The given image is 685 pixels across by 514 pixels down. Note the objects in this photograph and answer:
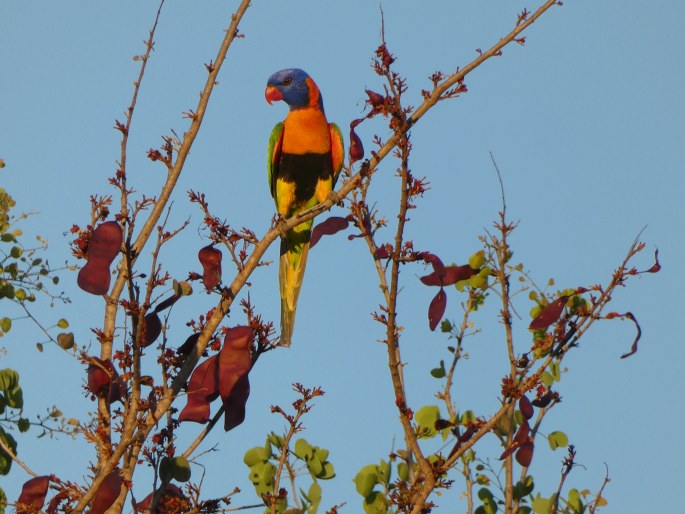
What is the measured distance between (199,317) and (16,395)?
77.4 inches

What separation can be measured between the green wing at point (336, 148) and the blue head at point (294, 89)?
0.41 m

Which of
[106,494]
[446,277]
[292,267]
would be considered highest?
[292,267]

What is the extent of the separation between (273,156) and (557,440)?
3750 mm

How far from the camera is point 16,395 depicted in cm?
424

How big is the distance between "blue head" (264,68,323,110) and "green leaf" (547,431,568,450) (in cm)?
408

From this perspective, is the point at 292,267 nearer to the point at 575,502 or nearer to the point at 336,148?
the point at 336,148

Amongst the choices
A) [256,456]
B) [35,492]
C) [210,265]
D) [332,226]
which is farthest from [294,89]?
[35,492]

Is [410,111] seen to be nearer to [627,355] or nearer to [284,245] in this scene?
[627,355]

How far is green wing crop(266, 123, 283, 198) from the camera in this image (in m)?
7.15

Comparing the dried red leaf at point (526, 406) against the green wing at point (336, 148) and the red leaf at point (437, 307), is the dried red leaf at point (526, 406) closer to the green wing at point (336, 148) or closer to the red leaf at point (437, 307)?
the red leaf at point (437, 307)

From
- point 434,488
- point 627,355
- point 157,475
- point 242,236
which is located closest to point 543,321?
point 627,355

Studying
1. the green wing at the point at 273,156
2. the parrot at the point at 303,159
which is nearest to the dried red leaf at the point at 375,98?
the parrot at the point at 303,159

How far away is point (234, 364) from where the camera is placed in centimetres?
261

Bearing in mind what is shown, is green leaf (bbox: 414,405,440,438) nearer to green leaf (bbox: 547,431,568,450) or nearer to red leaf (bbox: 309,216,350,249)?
green leaf (bbox: 547,431,568,450)
